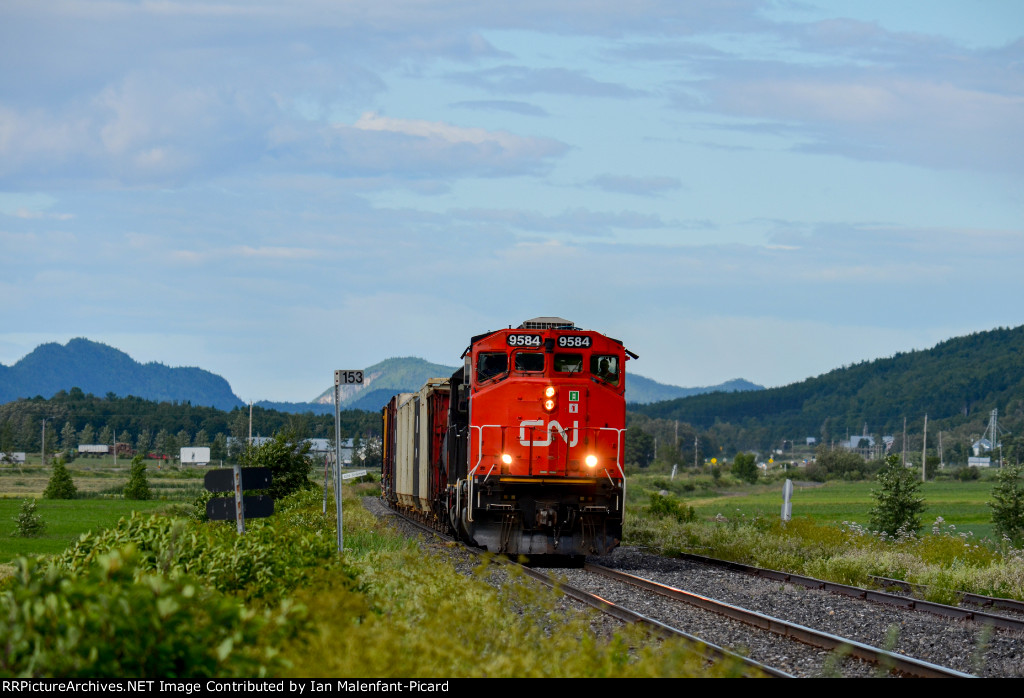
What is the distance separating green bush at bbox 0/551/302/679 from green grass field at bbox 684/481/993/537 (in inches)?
1233

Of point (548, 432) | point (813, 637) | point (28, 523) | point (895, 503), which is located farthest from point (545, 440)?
point (28, 523)

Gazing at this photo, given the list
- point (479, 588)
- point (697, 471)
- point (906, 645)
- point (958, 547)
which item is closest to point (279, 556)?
point (479, 588)

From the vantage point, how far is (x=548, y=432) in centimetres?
2017

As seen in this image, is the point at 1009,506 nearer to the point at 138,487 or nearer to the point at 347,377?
the point at 347,377

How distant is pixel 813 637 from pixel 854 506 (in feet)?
187

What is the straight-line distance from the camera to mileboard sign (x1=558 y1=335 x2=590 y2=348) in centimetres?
2053

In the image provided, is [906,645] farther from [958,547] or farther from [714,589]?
[958,547]

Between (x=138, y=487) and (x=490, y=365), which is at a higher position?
(x=490, y=365)

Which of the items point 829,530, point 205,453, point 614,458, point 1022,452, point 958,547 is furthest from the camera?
point 205,453

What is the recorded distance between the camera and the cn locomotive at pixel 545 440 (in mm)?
20109

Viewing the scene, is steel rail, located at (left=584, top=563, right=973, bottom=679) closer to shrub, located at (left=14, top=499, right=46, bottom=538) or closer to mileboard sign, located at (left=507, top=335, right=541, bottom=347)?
mileboard sign, located at (left=507, top=335, right=541, bottom=347)

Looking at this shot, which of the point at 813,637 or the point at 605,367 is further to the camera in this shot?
the point at 605,367
